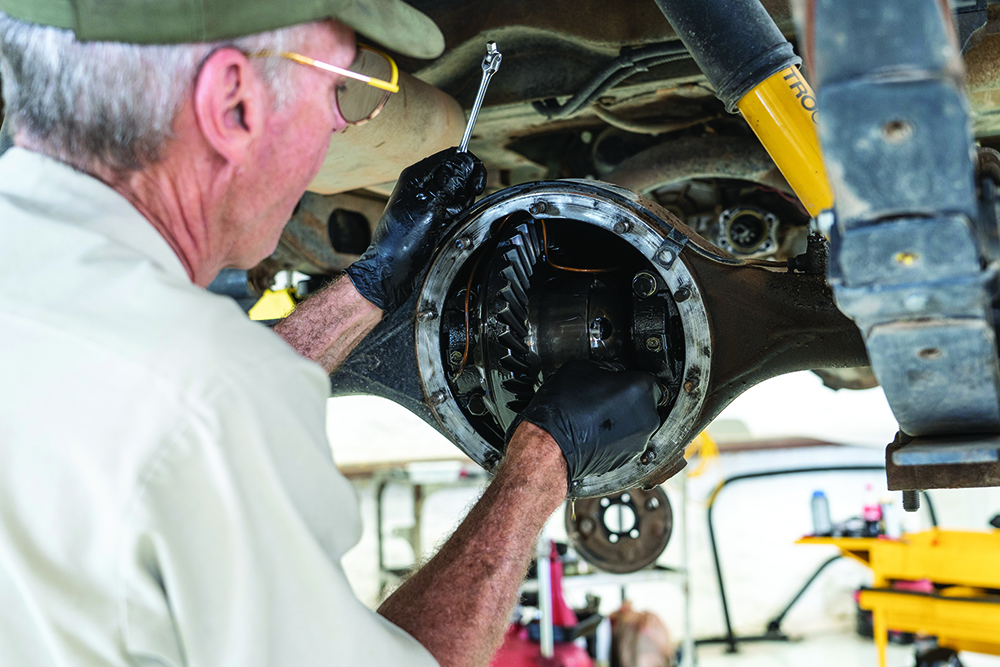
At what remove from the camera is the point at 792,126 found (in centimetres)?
110

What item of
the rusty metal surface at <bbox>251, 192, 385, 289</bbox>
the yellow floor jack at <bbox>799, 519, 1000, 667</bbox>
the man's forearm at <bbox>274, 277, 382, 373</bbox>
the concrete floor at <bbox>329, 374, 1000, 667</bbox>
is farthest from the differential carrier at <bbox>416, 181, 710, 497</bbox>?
the concrete floor at <bbox>329, 374, 1000, 667</bbox>

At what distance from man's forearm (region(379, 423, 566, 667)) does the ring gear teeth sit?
0.21 meters

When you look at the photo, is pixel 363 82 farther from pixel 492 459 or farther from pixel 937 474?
pixel 937 474

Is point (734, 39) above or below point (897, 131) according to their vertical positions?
above

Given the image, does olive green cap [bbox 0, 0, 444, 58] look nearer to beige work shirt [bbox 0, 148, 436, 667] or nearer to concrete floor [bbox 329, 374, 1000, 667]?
beige work shirt [bbox 0, 148, 436, 667]

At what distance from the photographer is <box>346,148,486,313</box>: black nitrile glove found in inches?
53.8

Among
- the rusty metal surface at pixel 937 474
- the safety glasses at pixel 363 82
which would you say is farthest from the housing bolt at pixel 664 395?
the safety glasses at pixel 363 82

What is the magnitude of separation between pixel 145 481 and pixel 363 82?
56 centimetres

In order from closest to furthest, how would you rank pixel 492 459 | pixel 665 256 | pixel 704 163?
pixel 665 256, pixel 492 459, pixel 704 163

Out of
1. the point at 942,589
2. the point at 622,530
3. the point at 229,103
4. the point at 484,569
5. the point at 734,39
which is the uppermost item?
the point at 734,39

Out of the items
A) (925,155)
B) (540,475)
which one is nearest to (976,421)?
(925,155)

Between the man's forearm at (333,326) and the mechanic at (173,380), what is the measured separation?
40 centimetres

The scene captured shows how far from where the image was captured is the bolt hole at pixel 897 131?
56cm

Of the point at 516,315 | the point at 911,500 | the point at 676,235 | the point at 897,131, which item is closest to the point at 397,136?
the point at 516,315
